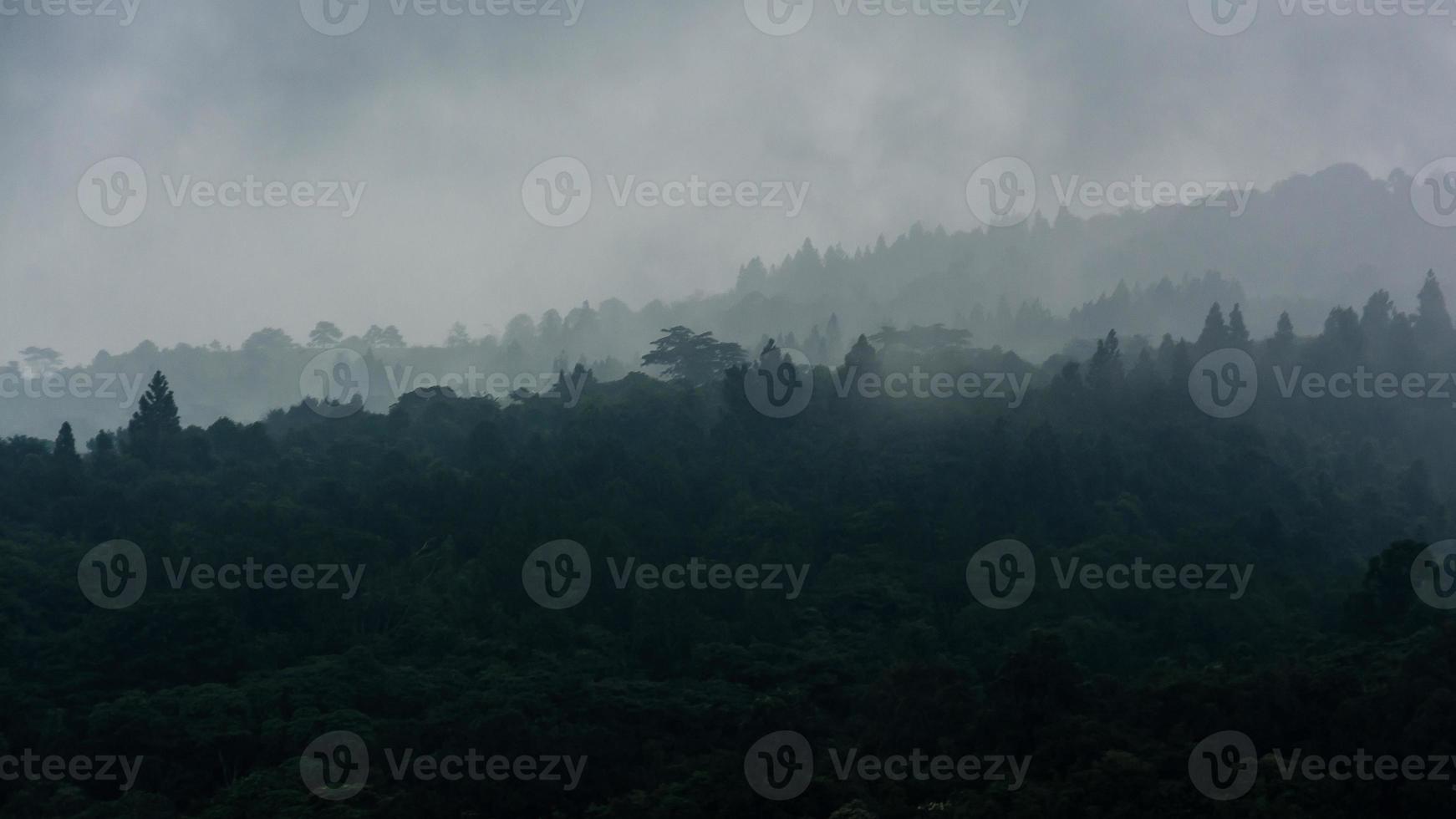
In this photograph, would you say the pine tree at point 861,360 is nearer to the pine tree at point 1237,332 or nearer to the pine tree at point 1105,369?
the pine tree at point 1105,369

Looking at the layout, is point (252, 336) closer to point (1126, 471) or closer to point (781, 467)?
point (781, 467)

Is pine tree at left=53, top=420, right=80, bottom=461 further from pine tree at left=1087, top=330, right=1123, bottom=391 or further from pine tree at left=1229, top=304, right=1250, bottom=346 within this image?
pine tree at left=1229, top=304, right=1250, bottom=346

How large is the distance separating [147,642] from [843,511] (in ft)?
85.1

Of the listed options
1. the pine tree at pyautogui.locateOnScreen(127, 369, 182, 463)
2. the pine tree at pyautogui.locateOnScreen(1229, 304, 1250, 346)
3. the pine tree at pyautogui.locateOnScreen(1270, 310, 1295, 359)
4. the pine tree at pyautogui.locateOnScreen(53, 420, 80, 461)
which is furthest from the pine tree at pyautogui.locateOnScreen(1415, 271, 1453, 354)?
the pine tree at pyautogui.locateOnScreen(53, 420, 80, 461)

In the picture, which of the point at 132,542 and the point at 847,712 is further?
the point at 132,542

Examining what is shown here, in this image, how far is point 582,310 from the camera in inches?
4838

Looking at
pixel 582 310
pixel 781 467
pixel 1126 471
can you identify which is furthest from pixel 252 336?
pixel 1126 471

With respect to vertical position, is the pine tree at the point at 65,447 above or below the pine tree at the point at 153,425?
below

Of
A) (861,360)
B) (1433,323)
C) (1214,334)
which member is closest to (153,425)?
(861,360)

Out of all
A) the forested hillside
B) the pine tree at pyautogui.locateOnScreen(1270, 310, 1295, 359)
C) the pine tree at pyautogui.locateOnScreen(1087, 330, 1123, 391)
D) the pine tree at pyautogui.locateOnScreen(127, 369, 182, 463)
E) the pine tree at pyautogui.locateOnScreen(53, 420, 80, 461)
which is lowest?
the forested hillside

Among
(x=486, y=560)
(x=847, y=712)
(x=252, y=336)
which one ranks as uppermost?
(x=252, y=336)

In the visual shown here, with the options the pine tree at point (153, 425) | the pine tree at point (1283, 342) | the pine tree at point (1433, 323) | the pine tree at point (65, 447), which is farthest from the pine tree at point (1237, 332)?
the pine tree at point (65, 447)

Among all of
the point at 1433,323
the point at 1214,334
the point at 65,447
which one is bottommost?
the point at 65,447

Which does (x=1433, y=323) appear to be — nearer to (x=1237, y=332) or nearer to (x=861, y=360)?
(x=1237, y=332)
